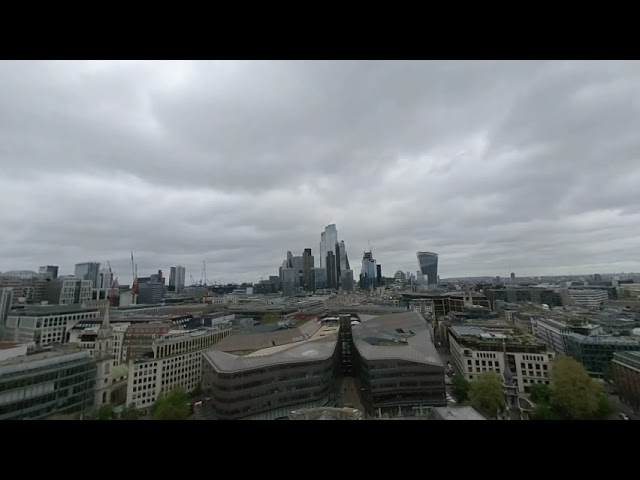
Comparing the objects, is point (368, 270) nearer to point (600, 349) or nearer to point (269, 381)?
point (600, 349)

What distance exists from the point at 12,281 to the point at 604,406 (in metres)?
40.7

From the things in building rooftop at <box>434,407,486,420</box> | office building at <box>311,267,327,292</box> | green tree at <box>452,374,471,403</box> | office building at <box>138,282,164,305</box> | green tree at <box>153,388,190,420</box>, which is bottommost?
green tree at <box>452,374,471,403</box>

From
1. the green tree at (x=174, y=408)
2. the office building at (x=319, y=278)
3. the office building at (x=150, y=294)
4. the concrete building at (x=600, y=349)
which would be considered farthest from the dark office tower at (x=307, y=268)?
the green tree at (x=174, y=408)

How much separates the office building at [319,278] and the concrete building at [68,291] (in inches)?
1755

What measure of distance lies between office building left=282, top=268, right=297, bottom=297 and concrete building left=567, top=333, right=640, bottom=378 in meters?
49.0

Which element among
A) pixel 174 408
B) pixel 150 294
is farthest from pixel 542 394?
pixel 150 294

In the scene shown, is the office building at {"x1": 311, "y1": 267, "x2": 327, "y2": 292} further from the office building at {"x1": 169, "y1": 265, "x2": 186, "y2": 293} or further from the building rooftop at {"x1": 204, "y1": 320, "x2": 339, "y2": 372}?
the building rooftop at {"x1": 204, "y1": 320, "x2": 339, "y2": 372}

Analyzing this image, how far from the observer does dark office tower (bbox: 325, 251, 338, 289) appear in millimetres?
73312

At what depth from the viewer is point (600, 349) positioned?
13836 millimetres

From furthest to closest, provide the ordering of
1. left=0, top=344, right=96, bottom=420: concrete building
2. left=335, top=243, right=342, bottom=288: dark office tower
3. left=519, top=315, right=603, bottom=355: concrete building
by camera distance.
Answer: left=335, top=243, right=342, bottom=288: dark office tower < left=519, top=315, right=603, bottom=355: concrete building < left=0, top=344, right=96, bottom=420: concrete building

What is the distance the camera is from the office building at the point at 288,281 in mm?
61438

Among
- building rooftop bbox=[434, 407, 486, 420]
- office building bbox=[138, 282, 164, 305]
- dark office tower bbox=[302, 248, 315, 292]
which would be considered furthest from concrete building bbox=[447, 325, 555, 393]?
dark office tower bbox=[302, 248, 315, 292]

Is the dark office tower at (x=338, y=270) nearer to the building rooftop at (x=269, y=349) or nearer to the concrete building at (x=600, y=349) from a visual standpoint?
the building rooftop at (x=269, y=349)
